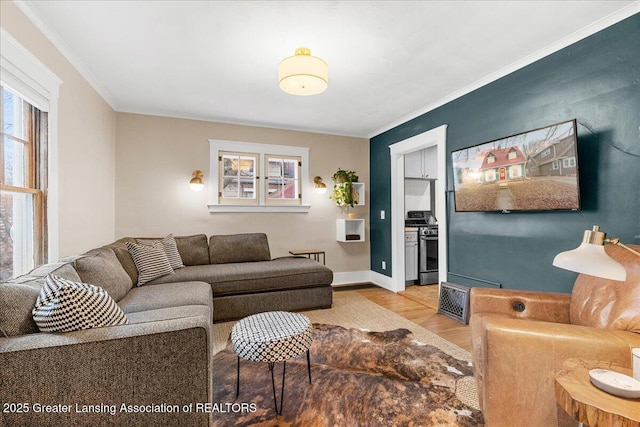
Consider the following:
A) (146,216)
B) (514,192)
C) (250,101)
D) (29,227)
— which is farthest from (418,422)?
(146,216)

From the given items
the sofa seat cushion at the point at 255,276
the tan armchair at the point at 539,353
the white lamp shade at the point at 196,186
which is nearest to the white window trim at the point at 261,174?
the white lamp shade at the point at 196,186

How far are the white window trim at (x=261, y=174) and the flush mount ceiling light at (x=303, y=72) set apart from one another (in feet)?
7.31

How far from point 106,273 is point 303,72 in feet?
6.84

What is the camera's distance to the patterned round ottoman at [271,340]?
1670mm

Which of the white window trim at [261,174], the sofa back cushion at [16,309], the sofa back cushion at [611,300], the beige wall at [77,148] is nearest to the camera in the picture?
the sofa back cushion at [16,309]

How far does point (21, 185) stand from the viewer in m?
2.09

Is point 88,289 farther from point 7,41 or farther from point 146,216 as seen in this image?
point 146,216

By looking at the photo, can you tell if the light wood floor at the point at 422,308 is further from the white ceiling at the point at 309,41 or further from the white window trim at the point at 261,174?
the white ceiling at the point at 309,41

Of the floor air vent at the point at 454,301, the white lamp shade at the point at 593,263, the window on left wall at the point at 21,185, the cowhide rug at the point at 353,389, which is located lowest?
the cowhide rug at the point at 353,389

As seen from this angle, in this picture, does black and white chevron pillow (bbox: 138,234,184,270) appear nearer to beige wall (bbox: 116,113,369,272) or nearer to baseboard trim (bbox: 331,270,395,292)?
beige wall (bbox: 116,113,369,272)

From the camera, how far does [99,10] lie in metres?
1.98

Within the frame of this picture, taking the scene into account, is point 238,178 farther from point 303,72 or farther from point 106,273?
point 303,72

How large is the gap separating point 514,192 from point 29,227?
153 inches

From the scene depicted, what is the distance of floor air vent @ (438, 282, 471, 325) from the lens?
3102 millimetres
